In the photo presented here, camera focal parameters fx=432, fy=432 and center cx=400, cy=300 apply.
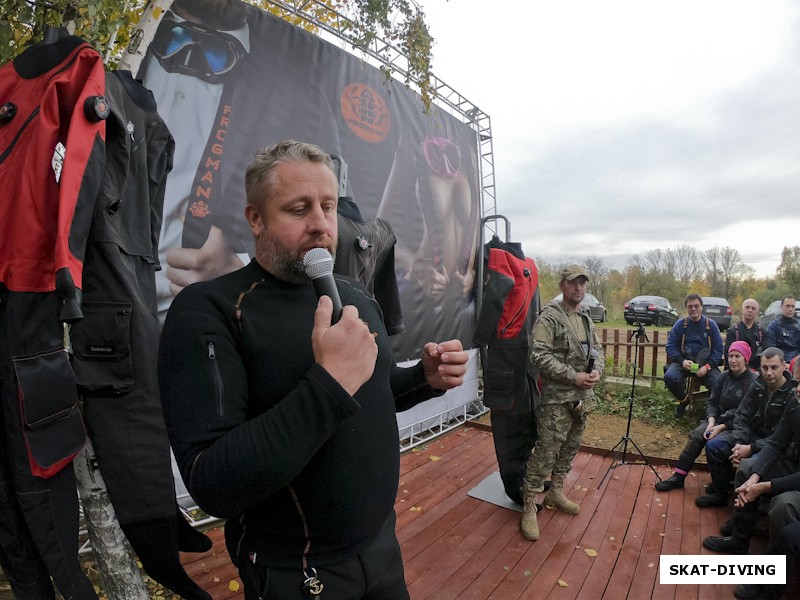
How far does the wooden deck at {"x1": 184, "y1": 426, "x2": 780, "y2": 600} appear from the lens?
2.74 metres

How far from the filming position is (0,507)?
1.38 meters

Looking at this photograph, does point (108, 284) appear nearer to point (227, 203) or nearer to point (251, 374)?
point (251, 374)

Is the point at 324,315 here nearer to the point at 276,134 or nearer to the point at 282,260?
the point at 282,260

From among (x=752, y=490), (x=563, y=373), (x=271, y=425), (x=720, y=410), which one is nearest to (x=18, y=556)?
(x=271, y=425)

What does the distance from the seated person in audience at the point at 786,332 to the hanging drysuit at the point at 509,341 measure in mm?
4517

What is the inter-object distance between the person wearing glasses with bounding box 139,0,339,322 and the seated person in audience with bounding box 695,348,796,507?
4364 mm

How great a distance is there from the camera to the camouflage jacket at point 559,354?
3459 millimetres

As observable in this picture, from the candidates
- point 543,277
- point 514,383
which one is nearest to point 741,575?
point 514,383

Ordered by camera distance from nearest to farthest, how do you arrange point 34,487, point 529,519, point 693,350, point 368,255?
1. point 34,487
2. point 368,255
3. point 529,519
4. point 693,350

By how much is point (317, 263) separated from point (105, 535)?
4.58ft

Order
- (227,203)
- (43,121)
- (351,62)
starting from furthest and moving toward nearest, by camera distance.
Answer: (351,62) → (227,203) → (43,121)

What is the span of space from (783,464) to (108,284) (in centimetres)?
420

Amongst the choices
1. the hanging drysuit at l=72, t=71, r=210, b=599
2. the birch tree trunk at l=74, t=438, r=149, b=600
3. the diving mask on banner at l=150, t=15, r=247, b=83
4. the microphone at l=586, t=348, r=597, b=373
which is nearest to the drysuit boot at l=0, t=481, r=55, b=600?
the birch tree trunk at l=74, t=438, r=149, b=600

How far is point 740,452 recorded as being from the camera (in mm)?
3559
